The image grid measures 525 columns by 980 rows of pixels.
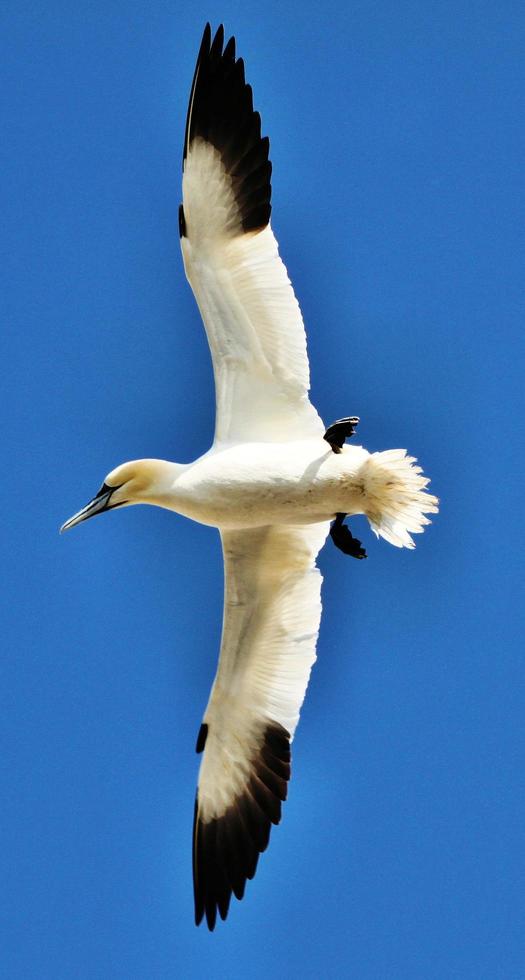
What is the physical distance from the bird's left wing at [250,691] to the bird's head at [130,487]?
609 millimetres

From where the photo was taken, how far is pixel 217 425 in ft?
40.9

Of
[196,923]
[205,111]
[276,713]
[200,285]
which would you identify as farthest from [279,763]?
[205,111]

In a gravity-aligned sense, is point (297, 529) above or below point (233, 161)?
below

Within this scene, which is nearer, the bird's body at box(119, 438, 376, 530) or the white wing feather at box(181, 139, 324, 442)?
the bird's body at box(119, 438, 376, 530)

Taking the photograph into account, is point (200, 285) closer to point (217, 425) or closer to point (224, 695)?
point (217, 425)

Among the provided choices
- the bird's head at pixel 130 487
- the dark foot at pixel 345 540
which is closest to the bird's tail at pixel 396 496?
the dark foot at pixel 345 540

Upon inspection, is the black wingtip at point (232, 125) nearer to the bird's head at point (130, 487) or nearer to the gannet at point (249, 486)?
the gannet at point (249, 486)

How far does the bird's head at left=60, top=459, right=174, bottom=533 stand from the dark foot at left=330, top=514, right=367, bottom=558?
110cm

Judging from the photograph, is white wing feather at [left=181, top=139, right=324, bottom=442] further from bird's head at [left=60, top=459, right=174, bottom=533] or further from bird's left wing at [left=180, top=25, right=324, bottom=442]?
bird's head at [left=60, top=459, right=174, bottom=533]

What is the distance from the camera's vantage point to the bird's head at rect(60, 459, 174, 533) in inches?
488

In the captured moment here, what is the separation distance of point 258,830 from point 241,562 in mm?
1712

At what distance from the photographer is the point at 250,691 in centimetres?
1273

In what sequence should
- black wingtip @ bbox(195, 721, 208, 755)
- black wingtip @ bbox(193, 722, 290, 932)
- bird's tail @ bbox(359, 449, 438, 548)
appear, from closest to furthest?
bird's tail @ bbox(359, 449, 438, 548) < black wingtip @ bbox(193, 722, 290, 932) < black wingtip @ bbox(195, 721, 208, 755)

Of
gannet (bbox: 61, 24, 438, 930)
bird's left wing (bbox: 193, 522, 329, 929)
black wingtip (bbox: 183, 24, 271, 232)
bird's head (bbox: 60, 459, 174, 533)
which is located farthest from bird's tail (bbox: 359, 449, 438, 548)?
black wingtip (bbox: 183, 24, 271, 232)
